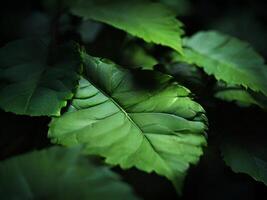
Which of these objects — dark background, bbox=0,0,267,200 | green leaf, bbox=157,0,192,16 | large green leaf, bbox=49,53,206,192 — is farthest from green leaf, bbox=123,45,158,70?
green leaf, bbox=157,0,192,16

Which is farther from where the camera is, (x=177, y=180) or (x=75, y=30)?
(x=75, y=30)

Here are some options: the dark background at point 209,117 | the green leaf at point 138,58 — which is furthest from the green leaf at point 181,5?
the green leaf at point 138,58

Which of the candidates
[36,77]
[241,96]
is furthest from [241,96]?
[36,77]

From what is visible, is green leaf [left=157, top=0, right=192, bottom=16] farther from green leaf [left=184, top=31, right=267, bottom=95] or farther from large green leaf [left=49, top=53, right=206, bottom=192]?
large green leaf [left=49, top=53, right=206, bottom=192]

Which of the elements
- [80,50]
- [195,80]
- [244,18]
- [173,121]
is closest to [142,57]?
[195,80]

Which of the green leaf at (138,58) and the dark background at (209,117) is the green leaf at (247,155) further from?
the green leaf at (138,58)

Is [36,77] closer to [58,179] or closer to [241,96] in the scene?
[58,179]

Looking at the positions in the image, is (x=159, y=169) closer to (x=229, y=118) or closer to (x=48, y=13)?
(x=229, y=118)
